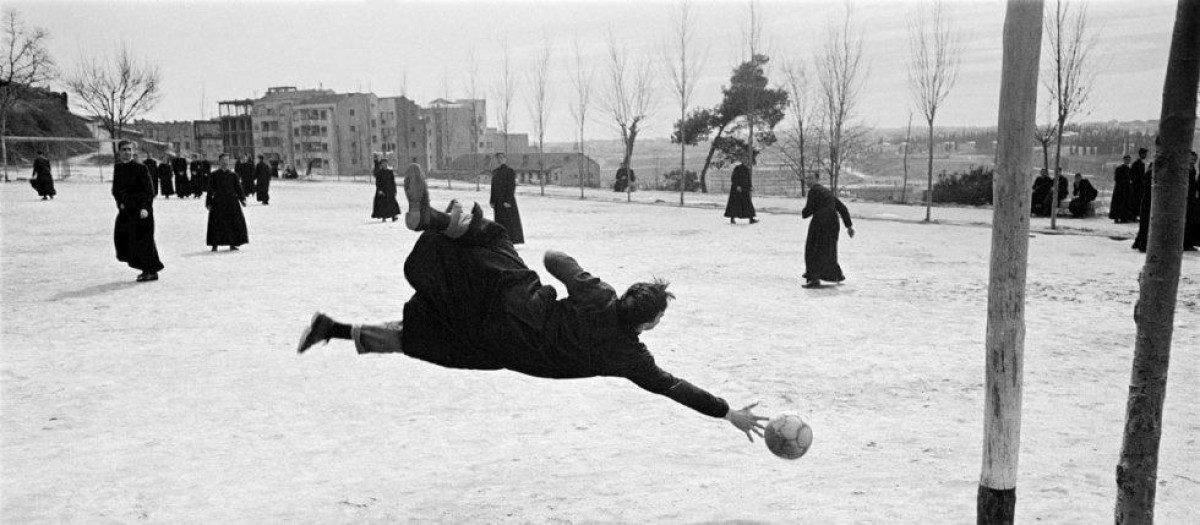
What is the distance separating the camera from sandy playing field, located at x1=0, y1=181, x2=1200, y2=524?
4566 mm

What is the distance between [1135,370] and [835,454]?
7.77ft

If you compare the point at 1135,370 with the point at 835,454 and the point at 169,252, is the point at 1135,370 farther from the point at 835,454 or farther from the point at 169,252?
the point at 169,252

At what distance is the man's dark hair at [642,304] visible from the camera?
4180 mm

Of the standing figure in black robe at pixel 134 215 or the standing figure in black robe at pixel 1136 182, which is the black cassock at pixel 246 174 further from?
the standing figure in black robe at pixel 1136 182

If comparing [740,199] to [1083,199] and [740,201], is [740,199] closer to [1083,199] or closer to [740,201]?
[740,201]

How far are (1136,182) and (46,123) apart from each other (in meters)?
79.1

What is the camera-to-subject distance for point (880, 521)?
4289 millimetres

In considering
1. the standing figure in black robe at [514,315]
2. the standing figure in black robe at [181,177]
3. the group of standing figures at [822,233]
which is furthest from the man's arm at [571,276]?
the standing figure in black robe at [181,177]

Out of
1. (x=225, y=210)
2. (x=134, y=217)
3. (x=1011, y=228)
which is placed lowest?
(x=225, y=210)

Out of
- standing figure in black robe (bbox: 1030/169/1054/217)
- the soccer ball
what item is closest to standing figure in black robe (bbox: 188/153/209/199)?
standing figure in black robe (bbox: 1030/169/1054/217)

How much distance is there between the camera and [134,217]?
1199 centimetres

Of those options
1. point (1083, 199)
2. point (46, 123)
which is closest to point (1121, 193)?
point (1083, 199)

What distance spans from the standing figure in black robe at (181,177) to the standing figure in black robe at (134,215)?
2305cm

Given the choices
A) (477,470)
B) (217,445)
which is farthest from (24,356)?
(477,470)
